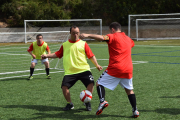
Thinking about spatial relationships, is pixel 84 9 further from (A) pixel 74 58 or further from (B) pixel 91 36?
(B) pixel 91 36

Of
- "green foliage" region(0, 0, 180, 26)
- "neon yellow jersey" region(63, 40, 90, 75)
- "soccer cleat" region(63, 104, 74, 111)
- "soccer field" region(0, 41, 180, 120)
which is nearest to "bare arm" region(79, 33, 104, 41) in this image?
"neon yellow jersey" region(63, 40, 90, 75)

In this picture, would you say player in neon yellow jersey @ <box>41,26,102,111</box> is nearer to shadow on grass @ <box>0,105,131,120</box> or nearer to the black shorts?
the black shorts

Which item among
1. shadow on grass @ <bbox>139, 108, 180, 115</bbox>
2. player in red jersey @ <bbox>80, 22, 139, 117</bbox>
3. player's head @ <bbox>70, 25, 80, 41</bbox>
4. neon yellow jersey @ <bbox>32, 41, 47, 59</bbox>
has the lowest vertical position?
shadow on grass @ <bbox>139, 108, 180, 115</bbox>

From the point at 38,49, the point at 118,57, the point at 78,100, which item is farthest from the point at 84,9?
the point at 118,57

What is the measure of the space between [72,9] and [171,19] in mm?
15624

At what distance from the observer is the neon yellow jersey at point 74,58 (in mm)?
5277

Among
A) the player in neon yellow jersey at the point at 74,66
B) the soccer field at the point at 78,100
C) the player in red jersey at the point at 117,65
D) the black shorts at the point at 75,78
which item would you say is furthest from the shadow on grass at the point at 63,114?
the black shorts at the point at 75,78

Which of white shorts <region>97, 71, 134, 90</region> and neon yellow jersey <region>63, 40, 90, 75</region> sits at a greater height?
neon yellow jersey <region>63, 40, 90, 75</region>

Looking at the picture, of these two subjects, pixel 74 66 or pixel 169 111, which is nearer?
pixel 169 111

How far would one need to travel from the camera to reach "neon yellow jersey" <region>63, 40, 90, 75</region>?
5.28 metres

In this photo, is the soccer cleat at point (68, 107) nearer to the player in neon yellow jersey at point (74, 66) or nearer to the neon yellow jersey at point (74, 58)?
the player in neon yellow jersey at point (74, 66)

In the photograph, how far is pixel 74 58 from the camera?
17.4 feet

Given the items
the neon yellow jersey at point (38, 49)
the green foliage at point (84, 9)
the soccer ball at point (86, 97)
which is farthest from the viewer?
the green foliage at point (84, 9)

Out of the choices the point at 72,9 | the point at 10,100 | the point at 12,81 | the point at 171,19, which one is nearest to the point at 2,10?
the point at 72,9
